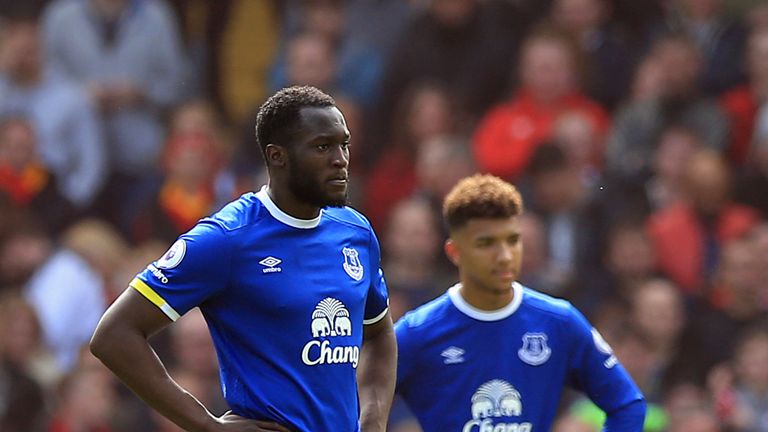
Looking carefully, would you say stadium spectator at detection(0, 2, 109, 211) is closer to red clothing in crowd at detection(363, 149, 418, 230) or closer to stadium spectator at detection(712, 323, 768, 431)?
red clothing in crowd at detection(363, 149, 418, 230)

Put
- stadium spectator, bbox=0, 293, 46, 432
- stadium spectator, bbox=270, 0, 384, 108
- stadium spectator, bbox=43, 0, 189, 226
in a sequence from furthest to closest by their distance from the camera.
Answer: stadium spectator, bbox=43, 0, 189, 226 < stadium spectator, bbox=270, 0, 384, 108 < stadium spectator, bbox=0, 293, 46, 432

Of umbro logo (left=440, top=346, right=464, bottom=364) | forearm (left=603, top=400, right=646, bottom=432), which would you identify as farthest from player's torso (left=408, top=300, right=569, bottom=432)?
forearm (left=603, top=400, right=646, bottom=432)

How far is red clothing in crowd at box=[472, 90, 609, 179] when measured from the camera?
33.7 feet

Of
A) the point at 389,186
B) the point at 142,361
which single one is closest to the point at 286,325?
the point at 142,361

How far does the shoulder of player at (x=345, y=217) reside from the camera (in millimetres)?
5219

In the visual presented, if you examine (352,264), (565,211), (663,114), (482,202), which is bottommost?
(352,264)

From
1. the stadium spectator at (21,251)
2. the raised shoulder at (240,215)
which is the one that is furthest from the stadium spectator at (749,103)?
the raised shoulder at (240,215)

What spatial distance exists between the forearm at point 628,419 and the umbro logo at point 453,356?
64 centimetres

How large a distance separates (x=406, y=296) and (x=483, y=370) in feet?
11.8

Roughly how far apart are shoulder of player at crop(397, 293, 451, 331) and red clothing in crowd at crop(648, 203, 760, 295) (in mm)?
3496

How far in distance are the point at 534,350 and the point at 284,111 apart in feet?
5.72

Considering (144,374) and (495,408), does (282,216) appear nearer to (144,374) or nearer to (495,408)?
(144,374)

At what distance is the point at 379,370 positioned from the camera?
5449mm

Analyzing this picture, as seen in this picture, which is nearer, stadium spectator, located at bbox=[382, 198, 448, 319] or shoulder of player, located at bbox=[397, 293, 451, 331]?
shoulder of player, located at bbox=[397, 293, 451, 331]
